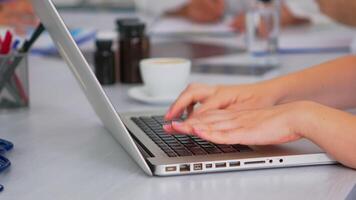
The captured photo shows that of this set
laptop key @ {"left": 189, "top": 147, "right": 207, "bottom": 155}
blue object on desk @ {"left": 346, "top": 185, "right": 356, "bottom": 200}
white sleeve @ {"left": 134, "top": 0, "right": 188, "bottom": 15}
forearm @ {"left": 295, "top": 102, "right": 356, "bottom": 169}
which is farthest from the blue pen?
white sleeve @ {"left": 134, "top": 0, "right": 188, "bottom": 15}

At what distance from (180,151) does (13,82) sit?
54cm

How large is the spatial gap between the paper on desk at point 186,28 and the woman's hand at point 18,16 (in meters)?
0.41

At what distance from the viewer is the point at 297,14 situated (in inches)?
105

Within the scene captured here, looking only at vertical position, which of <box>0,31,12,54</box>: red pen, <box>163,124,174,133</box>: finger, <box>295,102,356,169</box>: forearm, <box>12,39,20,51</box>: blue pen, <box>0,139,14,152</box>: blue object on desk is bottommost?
<box>0,139,14,152</box>: blue object on desk

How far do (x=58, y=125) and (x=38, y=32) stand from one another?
265mm

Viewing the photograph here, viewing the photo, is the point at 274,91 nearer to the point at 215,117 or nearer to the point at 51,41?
the point at 215,117

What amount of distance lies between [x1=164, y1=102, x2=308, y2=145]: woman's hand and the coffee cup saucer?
1.38 feet

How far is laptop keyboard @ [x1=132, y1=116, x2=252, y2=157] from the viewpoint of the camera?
111 centimetres

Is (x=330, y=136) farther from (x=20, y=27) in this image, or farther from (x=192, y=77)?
(x=20, y=27)

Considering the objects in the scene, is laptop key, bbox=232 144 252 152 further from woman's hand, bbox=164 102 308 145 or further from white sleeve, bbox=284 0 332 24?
white sleeve, bbox=284 0 332 24

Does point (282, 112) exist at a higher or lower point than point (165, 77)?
higher

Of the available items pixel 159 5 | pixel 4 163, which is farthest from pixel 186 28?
pixel 4 163

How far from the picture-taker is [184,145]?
45.2 inches

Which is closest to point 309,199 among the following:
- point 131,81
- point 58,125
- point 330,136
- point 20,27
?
point 330,136
